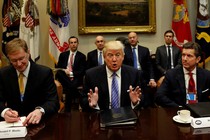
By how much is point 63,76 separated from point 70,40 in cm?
78

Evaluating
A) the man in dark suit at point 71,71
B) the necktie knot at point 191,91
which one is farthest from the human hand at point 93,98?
the man in dark suit at point 71,71

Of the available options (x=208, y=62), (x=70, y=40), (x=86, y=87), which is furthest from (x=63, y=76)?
(x=208, y=62)

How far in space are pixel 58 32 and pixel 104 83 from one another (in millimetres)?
3463

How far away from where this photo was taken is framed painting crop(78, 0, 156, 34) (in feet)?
20.8

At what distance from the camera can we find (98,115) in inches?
89.8

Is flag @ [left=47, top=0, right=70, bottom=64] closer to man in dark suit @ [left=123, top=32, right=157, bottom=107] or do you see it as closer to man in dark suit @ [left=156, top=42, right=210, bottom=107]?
man in dark suit @ [left=123, top=32, right=157, bottom=107]

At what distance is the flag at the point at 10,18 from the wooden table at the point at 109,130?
13.2 feet

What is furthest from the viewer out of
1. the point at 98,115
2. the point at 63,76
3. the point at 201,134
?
the point at 63,76

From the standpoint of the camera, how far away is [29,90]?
8.10 ft

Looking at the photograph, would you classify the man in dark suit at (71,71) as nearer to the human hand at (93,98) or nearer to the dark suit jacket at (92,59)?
the dark suit jacket at (92,59)

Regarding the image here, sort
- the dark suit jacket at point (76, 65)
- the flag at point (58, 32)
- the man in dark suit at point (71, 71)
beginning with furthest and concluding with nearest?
the flag at point (58, 32) → the dark suit jacket at point (76, 65) → the man in dark suit at point (71, 71)

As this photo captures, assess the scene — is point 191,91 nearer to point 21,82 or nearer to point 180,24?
point 21,82

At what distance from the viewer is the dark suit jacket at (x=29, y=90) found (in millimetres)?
2475

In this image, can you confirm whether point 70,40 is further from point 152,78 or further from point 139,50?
point 152,78
